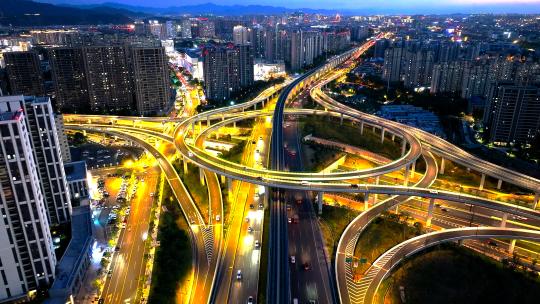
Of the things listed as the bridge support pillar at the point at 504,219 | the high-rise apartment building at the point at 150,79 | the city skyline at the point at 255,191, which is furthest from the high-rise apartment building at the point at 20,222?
the high-rise apartment building at the point at 150,79

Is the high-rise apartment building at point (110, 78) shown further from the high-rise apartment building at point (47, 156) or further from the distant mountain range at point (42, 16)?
the distant mountain range at point (42, 16)

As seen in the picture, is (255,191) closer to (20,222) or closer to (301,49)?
(20,222)

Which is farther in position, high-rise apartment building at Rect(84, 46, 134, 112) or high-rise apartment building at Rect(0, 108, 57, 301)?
high-rise apartment building at Rect(84, 46, 134, 112)

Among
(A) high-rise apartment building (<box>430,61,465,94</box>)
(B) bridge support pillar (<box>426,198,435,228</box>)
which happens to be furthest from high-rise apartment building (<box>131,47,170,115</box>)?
(A) high-rise apartment building (<box>430,61,465,94</box>)

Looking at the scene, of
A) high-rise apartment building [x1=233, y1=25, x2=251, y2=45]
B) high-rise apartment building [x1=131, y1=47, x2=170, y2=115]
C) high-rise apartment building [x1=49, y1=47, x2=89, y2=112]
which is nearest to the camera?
high-rise apartment building [x1=131, y1=47, x2=170, y2=115]

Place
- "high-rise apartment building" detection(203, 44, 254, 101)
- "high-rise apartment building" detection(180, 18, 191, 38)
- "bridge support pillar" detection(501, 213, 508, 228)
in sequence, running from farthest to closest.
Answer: "high-rise apartment building" detection(180, 18, 191, 38)
"high-rise apartment building" detection(203, 44, 254, 101)
"bridge support pillar" detection(501, 213, 508, 228)

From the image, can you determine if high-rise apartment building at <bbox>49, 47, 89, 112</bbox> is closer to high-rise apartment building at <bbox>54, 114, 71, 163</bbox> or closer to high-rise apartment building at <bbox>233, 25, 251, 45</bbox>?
high-rise apartment building at <bbox>54, 114, 71, 163</bbox>

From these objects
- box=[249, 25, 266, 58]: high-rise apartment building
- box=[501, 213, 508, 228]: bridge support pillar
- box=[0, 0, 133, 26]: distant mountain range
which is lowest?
box=[501, 213, 508, 228]: bridge support pillar

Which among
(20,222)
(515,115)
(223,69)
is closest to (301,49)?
(223,69)
